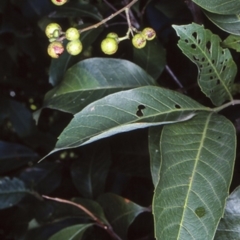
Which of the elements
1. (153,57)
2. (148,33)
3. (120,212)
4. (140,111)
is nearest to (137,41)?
(148,33)

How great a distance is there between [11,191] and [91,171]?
21 centimetres

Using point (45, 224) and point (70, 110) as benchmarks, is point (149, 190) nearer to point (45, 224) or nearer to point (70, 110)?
point (45, 224)

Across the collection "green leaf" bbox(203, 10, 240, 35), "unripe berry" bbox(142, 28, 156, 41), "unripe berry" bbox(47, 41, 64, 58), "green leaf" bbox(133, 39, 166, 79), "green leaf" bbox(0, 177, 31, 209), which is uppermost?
"unripe berry" bbox(47, 41, 64, 58)

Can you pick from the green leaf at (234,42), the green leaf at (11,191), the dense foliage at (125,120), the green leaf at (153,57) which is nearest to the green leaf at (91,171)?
the dense foliage at (125,120)

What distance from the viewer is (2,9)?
1.33m

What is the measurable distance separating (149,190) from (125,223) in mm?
259

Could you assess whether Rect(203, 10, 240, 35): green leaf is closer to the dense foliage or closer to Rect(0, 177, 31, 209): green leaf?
the dense foliage

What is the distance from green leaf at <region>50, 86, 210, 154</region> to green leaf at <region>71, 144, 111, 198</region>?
0.48 m

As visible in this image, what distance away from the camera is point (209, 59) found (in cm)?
80

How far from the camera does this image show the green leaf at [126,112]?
30.1 inches

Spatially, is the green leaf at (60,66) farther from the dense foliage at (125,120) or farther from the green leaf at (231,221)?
the green leaf at (231,221)

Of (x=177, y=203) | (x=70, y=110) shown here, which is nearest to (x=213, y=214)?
(x=177, y=203)

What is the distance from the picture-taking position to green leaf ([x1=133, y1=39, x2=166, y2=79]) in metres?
1.11

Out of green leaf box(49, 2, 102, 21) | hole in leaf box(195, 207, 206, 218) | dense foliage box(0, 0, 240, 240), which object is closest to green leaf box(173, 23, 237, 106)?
→ dense foliage box(0, 0, 240, 240)
